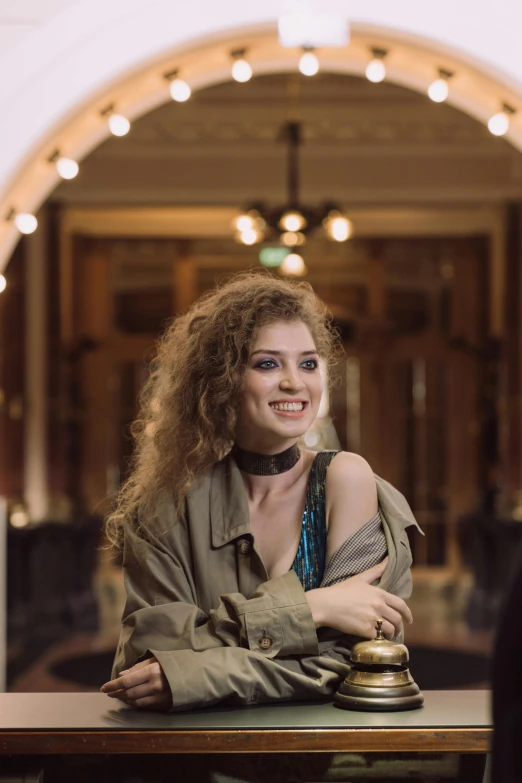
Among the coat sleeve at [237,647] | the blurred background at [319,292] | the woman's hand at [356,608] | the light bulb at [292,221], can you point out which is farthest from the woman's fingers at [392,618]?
the light bulb at [292,221]

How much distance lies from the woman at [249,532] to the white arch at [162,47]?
170 centimetres

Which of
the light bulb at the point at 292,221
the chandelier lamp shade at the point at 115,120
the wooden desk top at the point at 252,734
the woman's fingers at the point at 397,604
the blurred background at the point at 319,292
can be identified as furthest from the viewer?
the blurred background at the point at 319,292

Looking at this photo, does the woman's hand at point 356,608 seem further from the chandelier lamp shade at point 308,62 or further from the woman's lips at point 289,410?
the chandelier lamp shade at point 308,62

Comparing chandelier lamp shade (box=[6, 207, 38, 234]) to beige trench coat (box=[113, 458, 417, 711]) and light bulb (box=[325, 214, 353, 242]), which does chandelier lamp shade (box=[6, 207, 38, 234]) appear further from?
light bulb (box=[325, 214, 353, 242])

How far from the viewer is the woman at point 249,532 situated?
1.97 m

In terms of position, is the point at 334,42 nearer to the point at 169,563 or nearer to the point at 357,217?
the point at 169,563

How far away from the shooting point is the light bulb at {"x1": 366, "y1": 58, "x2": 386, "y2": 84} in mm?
3889

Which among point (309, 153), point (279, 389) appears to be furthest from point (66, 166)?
point (309, 153)

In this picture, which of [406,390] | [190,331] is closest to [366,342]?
[406,390]

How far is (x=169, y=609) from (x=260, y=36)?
236 cm

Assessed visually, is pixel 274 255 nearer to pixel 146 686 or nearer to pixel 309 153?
pixel 309 153

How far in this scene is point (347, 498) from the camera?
83.9 inches

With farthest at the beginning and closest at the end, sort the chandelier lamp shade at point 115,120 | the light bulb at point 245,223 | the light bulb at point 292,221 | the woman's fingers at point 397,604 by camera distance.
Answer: the light bulb at point 245,223, the light bulb at point 292,221, the chandelier lamp shade at point 115,120, the woman's fingers at point 397,604

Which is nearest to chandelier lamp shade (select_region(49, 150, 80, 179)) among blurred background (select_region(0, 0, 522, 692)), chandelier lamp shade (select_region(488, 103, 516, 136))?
chandelier lamp shade (select_region(488, 103, 516, 136))
